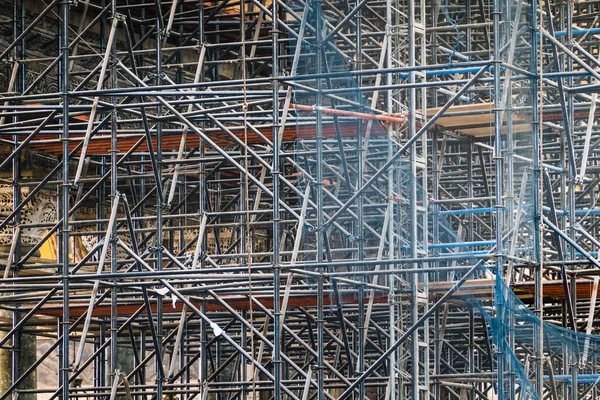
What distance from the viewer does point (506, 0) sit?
16.7 m

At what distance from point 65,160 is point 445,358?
31.7 ft

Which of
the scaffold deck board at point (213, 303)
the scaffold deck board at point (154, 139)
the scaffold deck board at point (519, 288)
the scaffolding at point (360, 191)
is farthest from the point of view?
the scaffold deck board at point (154, 139)

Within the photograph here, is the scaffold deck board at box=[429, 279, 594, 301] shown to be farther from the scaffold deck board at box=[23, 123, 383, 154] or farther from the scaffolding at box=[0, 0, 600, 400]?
the scaffold deck board at box=[23, 123, 383, 154]

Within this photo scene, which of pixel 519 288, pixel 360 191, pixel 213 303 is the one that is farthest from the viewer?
pixel 213 303

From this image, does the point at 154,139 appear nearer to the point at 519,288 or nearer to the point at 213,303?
the point at 213,303

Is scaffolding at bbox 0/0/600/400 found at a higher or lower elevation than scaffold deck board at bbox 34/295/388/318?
higher

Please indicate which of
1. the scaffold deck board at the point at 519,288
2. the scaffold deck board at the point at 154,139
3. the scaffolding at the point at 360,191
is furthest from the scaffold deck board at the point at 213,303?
the scaffold deck board at the point at 154,139

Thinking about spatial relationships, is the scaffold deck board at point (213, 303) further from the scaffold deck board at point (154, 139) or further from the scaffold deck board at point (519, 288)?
the scaffold deck board at point (154, 139)

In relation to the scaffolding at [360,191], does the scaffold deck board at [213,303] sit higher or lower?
lower

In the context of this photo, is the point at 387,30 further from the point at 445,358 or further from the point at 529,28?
the point at 445,358

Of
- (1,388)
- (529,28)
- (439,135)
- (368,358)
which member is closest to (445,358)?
A: (368,358)

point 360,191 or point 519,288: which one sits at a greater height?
point 360,191

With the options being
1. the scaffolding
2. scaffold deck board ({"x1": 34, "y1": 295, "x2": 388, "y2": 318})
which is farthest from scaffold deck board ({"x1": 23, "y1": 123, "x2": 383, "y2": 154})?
scaffold deck board ({"x1": 34, "y1": 295, "x2": 388, "y2": 318})

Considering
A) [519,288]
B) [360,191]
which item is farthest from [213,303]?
[360,191]
